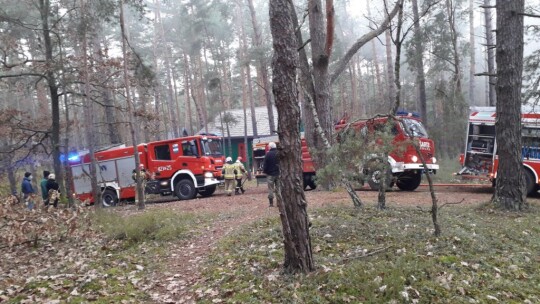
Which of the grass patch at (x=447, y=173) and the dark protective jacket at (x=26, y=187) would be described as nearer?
the dark protective jacket at (x=26, y=187)

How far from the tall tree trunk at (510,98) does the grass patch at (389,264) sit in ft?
3.57

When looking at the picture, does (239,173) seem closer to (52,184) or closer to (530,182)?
(52,184)

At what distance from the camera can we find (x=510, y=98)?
8539mm

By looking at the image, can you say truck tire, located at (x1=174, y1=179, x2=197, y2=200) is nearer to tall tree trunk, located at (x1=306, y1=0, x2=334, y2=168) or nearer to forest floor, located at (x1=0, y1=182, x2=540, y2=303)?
forest floor, located at (x1=0, y1=182, x2=540, y2=303)

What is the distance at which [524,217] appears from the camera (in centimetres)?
790

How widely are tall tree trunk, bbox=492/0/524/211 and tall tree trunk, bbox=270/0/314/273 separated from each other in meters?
5.90

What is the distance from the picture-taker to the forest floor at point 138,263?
17.1 ft

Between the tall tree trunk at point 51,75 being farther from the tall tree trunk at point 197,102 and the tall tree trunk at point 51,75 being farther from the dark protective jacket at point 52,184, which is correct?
the tall tree trunk at point 197,102

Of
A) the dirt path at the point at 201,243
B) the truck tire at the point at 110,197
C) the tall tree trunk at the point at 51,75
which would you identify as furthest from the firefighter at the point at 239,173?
the tall tree trunk at the point at 51,75

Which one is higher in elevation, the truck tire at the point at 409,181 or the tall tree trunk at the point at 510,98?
the tall tree trunk at the point at 510,98

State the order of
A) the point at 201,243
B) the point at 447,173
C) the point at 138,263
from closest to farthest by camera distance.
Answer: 1. the point at 138,263
2. the point at 201,243
3. the point at 447,173

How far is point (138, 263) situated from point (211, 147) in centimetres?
1054

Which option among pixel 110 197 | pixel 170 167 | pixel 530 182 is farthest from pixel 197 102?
pixel 530 182

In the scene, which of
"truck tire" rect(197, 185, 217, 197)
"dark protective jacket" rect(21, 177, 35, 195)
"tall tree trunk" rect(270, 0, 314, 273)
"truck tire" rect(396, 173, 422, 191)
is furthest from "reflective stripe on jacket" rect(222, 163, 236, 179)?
"tall tree trunk" rect(270, 0, 314, 273)
